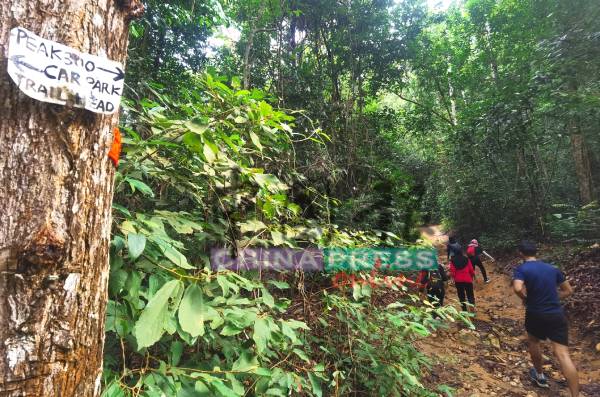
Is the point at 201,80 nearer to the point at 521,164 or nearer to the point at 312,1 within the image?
the point at 312,1

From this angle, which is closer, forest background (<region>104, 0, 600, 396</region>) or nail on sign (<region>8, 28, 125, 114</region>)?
nail on sign (<region>8, 28, 125, 114</region>)

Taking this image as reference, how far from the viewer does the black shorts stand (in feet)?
11.8

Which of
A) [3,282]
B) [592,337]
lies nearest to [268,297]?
[3,282]

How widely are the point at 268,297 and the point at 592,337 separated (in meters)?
5.97

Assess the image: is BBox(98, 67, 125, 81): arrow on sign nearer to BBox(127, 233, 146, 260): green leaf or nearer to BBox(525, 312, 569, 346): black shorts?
BBox(127, 233, 146, 260): green leaf

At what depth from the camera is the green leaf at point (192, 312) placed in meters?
0.87

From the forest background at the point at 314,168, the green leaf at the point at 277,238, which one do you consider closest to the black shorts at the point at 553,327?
the forest background at the point at 314,168

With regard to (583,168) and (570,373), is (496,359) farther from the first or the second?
(583,168)

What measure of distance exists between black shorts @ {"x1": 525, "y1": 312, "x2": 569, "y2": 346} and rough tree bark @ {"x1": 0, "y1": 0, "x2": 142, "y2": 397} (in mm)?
4315

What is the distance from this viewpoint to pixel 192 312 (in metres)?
0.92

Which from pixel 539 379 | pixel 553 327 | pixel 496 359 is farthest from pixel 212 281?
pixel 496 359

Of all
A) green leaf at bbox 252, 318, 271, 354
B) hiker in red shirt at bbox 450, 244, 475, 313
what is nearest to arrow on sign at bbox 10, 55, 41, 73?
green leaf at bbox 252, 318, 271, 354

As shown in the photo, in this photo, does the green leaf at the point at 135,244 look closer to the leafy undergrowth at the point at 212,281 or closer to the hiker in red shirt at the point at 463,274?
the leafy undergrowth at the point at 212,281

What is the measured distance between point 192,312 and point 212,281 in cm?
55
